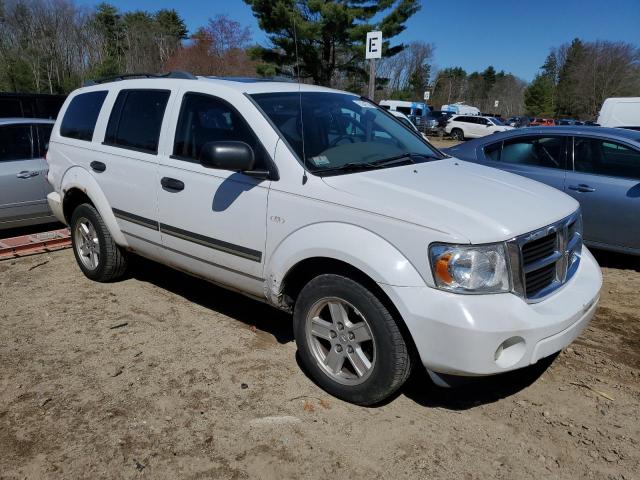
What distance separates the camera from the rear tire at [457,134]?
108 feet

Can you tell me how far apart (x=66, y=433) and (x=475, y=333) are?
2.20 metres

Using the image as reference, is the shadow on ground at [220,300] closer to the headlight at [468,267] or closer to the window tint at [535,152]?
the headlight at [468,267]

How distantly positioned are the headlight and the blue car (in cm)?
334

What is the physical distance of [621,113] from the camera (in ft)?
40.8

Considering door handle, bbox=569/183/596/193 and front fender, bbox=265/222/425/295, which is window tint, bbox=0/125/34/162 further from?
door handle, bbox=569/183/596/193

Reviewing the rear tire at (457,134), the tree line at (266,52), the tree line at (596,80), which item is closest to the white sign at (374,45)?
the tree line at (266,52)

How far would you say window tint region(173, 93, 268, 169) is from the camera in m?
3.41

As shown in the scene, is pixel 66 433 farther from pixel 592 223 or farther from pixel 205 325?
pixel 592 223

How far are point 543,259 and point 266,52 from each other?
27943 millimetres

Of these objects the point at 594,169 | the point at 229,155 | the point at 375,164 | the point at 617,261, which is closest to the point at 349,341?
the point at 375,164

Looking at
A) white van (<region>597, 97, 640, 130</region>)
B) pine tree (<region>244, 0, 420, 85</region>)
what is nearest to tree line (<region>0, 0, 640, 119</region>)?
pine tree (<region>244, 0, 420, 85</region>)

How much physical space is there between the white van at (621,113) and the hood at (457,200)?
10844 mm

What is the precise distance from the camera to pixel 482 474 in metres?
2.50

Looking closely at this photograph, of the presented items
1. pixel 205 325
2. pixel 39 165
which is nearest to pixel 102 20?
pixel 39 165
